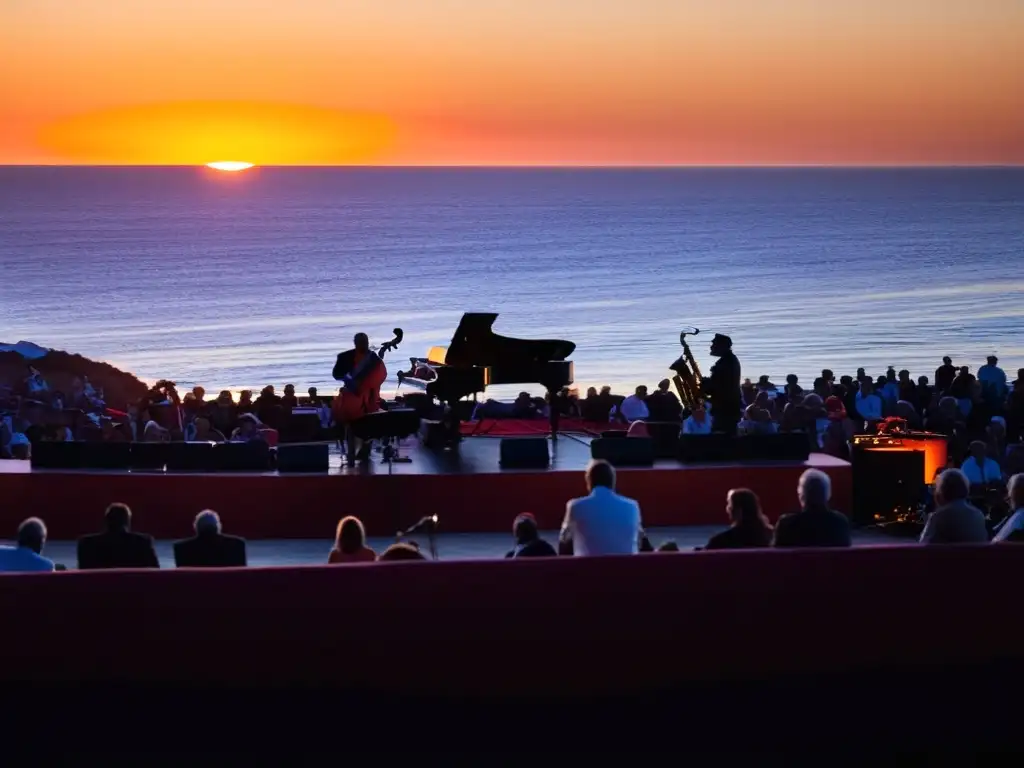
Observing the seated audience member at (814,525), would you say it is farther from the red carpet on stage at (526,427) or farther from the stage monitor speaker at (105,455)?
the red carpet on stage at (526,427)

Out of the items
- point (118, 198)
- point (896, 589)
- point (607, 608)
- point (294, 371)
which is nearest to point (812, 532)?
point (896, 589)

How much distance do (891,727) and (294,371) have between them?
44.2 metres

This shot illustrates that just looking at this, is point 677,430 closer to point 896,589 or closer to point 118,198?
point 896,589

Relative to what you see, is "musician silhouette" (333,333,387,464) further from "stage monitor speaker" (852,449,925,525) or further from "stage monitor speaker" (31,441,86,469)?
"stage monitor speaker" (852,449,925,525)

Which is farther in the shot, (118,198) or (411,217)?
(118,198)

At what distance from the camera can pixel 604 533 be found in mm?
9500

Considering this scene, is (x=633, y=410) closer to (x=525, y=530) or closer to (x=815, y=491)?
(x=525, y=530)

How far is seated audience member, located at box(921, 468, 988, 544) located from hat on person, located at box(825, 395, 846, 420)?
8.60 m

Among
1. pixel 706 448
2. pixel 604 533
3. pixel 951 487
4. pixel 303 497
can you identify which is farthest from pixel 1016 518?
pixel 303 497

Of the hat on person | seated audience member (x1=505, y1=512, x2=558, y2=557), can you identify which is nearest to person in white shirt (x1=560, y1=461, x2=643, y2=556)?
seated audience member (x1=505, y1=512, x2=558, y2=557)

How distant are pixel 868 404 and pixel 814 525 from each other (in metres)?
10.1

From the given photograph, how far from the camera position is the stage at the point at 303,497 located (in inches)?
580

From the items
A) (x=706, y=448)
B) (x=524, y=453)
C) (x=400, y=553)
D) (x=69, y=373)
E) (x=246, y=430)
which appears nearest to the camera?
(x=400, y=553)

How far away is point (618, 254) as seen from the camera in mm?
112938
